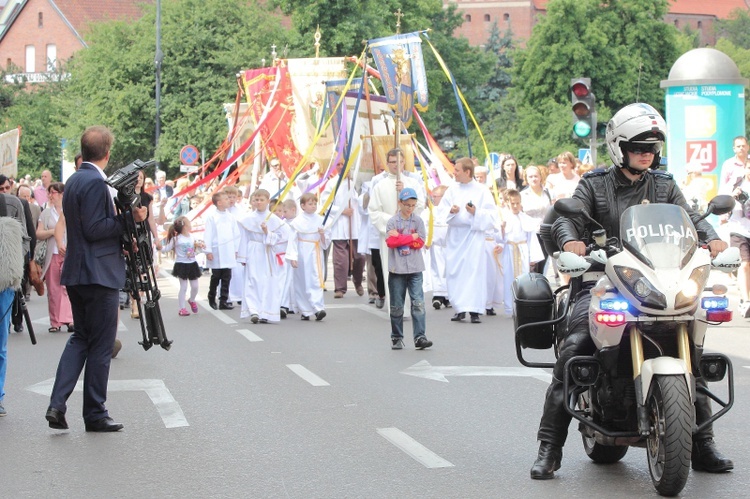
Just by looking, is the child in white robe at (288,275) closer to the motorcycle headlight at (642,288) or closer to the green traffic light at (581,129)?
the green traffic light at (581,129)

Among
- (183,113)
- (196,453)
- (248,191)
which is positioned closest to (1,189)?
(196,453)

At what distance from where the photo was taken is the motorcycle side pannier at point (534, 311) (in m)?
7.19

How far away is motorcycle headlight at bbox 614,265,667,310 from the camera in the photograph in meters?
6.18

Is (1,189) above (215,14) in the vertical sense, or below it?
below

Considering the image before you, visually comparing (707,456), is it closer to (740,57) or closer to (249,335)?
(249,335)

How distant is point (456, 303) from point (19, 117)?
4826 centimetres

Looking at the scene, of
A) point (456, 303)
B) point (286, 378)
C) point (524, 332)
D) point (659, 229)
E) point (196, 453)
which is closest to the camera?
point (659, 229)

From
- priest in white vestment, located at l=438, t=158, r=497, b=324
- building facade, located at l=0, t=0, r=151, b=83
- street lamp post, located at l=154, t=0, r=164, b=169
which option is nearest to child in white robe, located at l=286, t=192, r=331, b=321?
priest in white vestment, located at l=438, t=158, r=497, b=324

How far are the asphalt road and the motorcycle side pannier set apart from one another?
0.68 metres

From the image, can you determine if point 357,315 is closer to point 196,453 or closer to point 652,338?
point 196,453

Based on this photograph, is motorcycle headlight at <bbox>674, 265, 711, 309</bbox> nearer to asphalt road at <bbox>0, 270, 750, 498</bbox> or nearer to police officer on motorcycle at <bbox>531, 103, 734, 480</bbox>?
police officer on motorcycle at <bbox>531, 103, 734, 480</bbox>

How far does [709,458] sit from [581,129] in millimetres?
12549

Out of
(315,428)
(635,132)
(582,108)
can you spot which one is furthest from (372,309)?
(635,132)

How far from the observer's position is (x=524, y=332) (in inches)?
283
